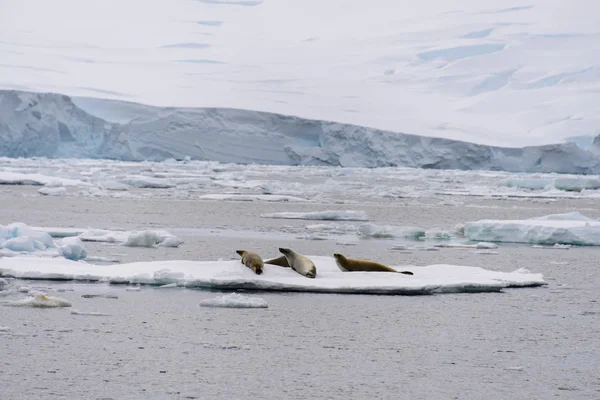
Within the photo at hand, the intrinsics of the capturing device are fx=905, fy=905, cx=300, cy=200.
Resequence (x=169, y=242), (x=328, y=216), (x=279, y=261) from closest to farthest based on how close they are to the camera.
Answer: (x=279, y=261), (x=169, y=242), (x=328, y=216)

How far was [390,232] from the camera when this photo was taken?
11672mm

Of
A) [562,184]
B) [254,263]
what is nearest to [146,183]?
[562,184]

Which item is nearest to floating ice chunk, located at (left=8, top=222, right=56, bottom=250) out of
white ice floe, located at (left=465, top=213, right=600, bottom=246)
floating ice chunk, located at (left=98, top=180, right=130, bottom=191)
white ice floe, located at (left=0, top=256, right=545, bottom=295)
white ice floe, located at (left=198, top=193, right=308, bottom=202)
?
white ice floe, located at (left=0, top=256, right=545, bottom=295)

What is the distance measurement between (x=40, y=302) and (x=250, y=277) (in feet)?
5.28

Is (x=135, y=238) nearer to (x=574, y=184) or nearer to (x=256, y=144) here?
(x=574, y=184)

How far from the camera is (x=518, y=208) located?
19531 mm

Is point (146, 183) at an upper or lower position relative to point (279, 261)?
lower

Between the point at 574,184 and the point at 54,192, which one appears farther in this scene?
the point at 574,184

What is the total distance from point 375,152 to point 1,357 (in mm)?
36775

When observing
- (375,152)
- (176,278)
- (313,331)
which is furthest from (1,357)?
(375,152)

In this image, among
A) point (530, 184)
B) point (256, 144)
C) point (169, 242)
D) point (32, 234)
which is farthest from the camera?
point (256, 144)

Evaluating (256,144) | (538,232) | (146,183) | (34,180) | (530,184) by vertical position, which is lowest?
(34,180)

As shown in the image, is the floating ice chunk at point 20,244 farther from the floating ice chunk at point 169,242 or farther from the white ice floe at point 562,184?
the white ice floe at point 562,184

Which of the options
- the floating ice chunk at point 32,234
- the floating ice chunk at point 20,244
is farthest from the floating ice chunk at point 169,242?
the floating ice chunk at point 20,244
